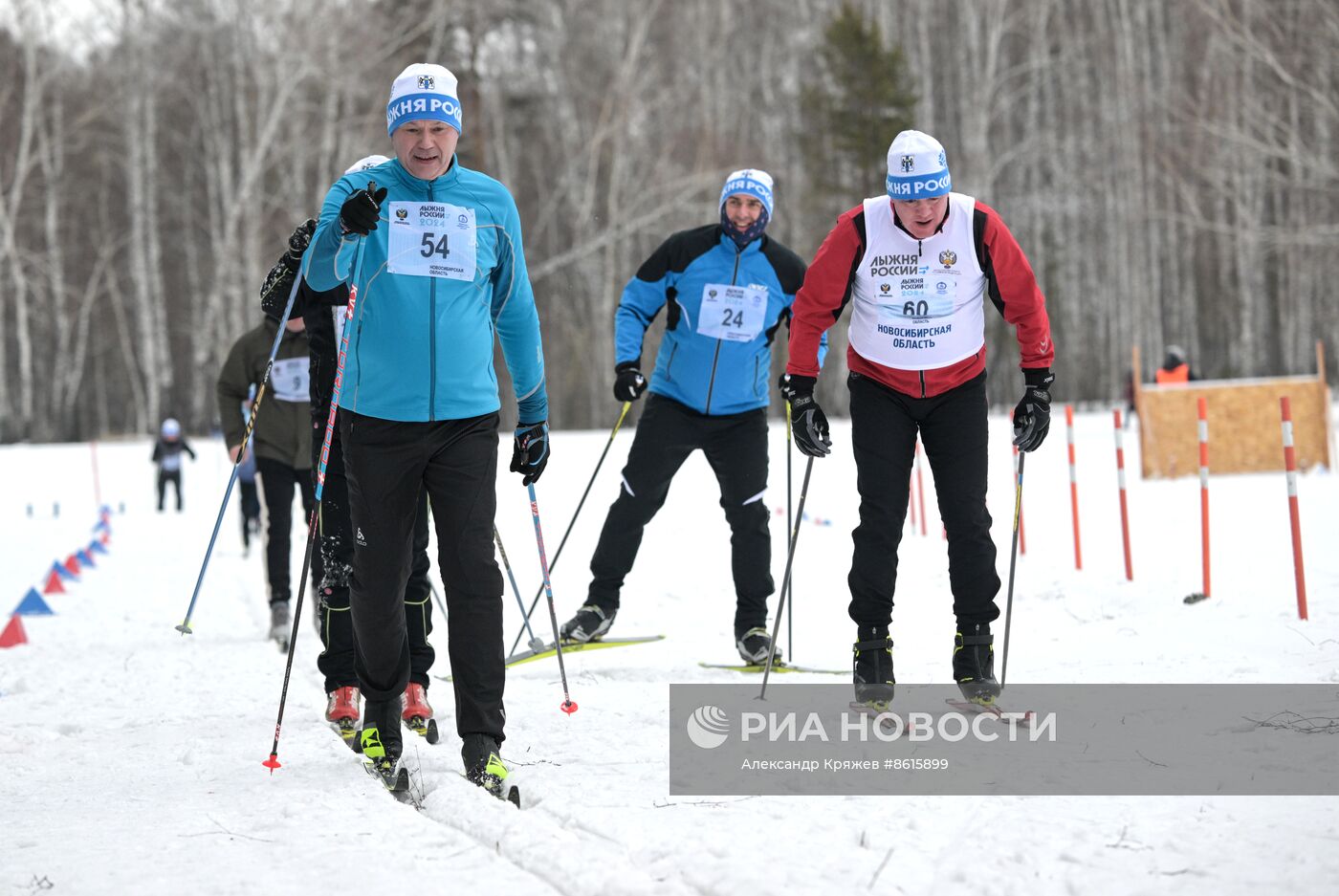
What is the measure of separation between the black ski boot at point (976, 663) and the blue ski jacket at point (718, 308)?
175 cm

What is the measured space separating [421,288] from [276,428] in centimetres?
349

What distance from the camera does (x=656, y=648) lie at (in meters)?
6.33

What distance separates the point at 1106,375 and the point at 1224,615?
110 ft

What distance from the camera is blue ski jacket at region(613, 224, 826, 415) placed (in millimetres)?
5816

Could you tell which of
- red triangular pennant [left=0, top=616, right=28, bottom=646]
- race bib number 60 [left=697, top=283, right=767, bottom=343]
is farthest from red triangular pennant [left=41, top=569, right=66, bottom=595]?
race bib number 60 [left=697, top=283, right=767, bottom=343]

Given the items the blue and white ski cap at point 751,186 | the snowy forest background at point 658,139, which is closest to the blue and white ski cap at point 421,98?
the blue and white ski cap at point 751,186

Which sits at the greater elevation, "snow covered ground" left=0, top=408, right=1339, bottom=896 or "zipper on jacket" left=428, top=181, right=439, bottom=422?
"zipper on jacket" left=428, top=181, right=439, bottom=422

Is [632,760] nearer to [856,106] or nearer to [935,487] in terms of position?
[935,487]

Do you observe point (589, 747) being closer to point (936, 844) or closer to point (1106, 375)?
point (936, 844)

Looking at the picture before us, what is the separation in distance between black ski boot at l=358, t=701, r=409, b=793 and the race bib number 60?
2.46 metres

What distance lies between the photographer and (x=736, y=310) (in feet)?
19.1

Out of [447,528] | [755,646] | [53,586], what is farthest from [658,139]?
[447,528]

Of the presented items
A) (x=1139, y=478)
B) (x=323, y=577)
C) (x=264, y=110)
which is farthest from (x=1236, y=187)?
(x=323, y=577)

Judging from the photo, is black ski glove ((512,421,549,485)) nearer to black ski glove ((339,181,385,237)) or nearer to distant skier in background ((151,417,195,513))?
black ski glove ((339,181,385,237))
